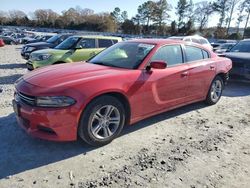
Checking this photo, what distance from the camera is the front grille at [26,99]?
3.69 metres

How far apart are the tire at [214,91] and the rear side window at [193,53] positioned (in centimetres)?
78

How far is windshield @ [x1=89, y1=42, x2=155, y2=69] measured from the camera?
4.68m

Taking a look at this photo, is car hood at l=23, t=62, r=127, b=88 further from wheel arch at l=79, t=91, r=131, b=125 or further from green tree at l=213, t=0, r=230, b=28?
green tree at l=213, t=0, r=230, b=28

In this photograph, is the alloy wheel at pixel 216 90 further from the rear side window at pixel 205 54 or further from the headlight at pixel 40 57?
the headlight at pixel 40 57

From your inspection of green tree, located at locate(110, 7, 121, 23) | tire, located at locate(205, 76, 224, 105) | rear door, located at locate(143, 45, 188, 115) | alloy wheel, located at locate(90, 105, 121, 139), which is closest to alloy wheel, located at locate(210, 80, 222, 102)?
tire, located at locate(205, 76, 224, 105)

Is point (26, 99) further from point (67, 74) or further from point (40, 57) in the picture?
point (40, 57)

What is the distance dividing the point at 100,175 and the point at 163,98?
2013 mm

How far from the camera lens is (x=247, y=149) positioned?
4.22m

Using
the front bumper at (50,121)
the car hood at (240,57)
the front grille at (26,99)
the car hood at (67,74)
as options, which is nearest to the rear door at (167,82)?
the car hood at (67,74)

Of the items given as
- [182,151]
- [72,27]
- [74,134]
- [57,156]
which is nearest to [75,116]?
[74,134]

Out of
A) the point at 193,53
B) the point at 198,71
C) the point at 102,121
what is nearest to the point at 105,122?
the point at 102,121

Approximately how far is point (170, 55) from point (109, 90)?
1.73m

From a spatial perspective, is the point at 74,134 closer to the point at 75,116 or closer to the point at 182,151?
the point at 75,116

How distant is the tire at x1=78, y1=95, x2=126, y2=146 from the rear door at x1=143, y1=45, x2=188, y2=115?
584 millimetres
